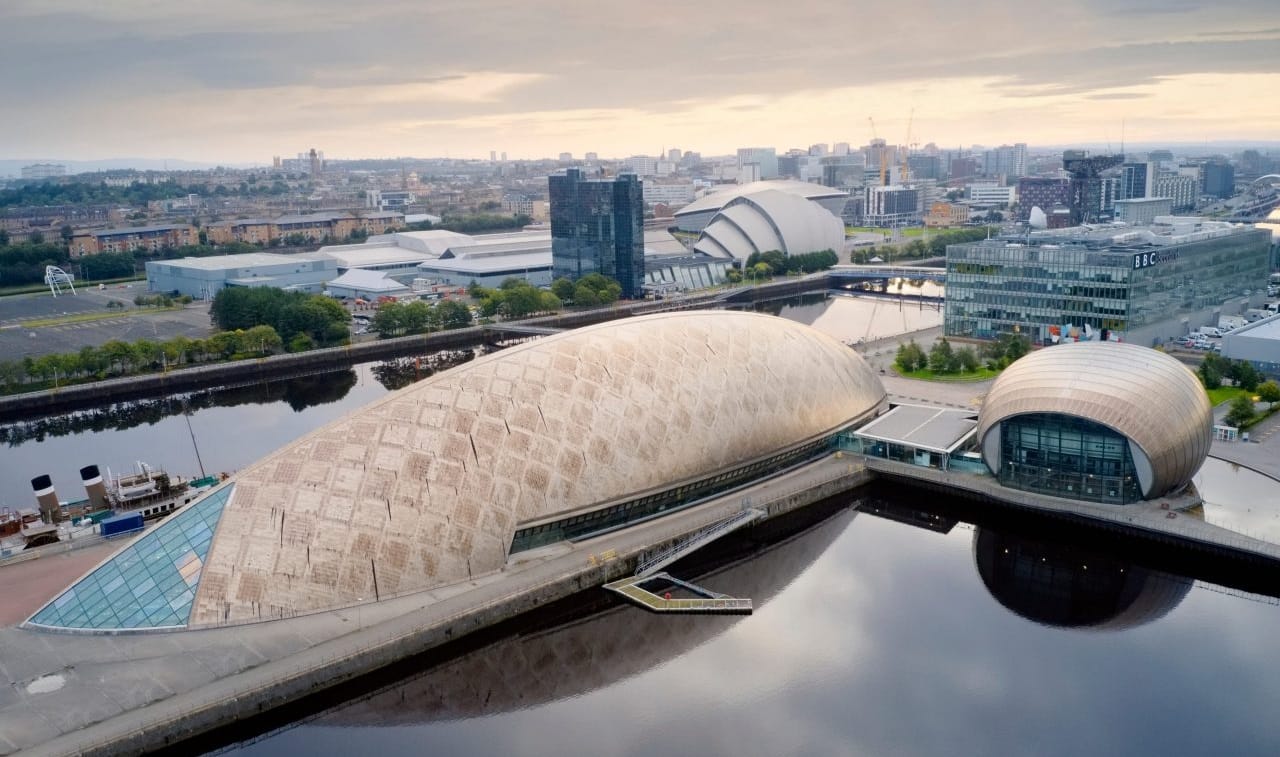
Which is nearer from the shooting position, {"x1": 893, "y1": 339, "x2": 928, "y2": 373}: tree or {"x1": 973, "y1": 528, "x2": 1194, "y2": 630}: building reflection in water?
{"x1": 973, "y1": 528, "x2": 1194, "y2": 630}: building reflection in water

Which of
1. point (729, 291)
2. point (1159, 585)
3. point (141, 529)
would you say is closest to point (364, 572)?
point (141, 529)

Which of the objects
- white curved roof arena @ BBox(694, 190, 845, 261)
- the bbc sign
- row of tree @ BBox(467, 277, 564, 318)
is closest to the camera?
the bbc sign

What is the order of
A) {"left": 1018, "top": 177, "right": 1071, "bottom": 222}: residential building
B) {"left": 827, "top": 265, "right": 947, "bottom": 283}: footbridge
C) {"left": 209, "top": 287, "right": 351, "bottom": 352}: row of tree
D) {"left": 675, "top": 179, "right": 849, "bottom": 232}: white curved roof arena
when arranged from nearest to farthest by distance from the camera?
{"left": 209, "top": 287, "right": 351, "bottom": 352}: row of tree < {"left": 827, "top": 265, "right": 947, "bottom": 283}: footbridge < {"left": 675, "top": 179, "right": 849, "bottom": 232}: white curved roof arena < {"left": 1018, "top": 177, "right": 1071, "bottom": 222}: residential building

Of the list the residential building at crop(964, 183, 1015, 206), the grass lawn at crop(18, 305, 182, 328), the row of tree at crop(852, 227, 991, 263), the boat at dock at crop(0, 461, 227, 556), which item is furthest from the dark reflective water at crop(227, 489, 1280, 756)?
the residential building at crop(964, 183, 1015, 206)

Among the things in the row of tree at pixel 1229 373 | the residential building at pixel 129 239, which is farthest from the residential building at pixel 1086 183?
the residential building at pixel 129 239

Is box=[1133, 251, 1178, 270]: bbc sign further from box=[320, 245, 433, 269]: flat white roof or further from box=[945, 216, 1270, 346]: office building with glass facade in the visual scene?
box=[320, 245, 433, 269]: flat white roof

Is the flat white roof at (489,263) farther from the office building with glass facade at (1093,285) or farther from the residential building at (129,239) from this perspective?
the office building with glass facade at (1093,285)

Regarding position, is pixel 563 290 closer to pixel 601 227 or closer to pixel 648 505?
pixel 601 227
